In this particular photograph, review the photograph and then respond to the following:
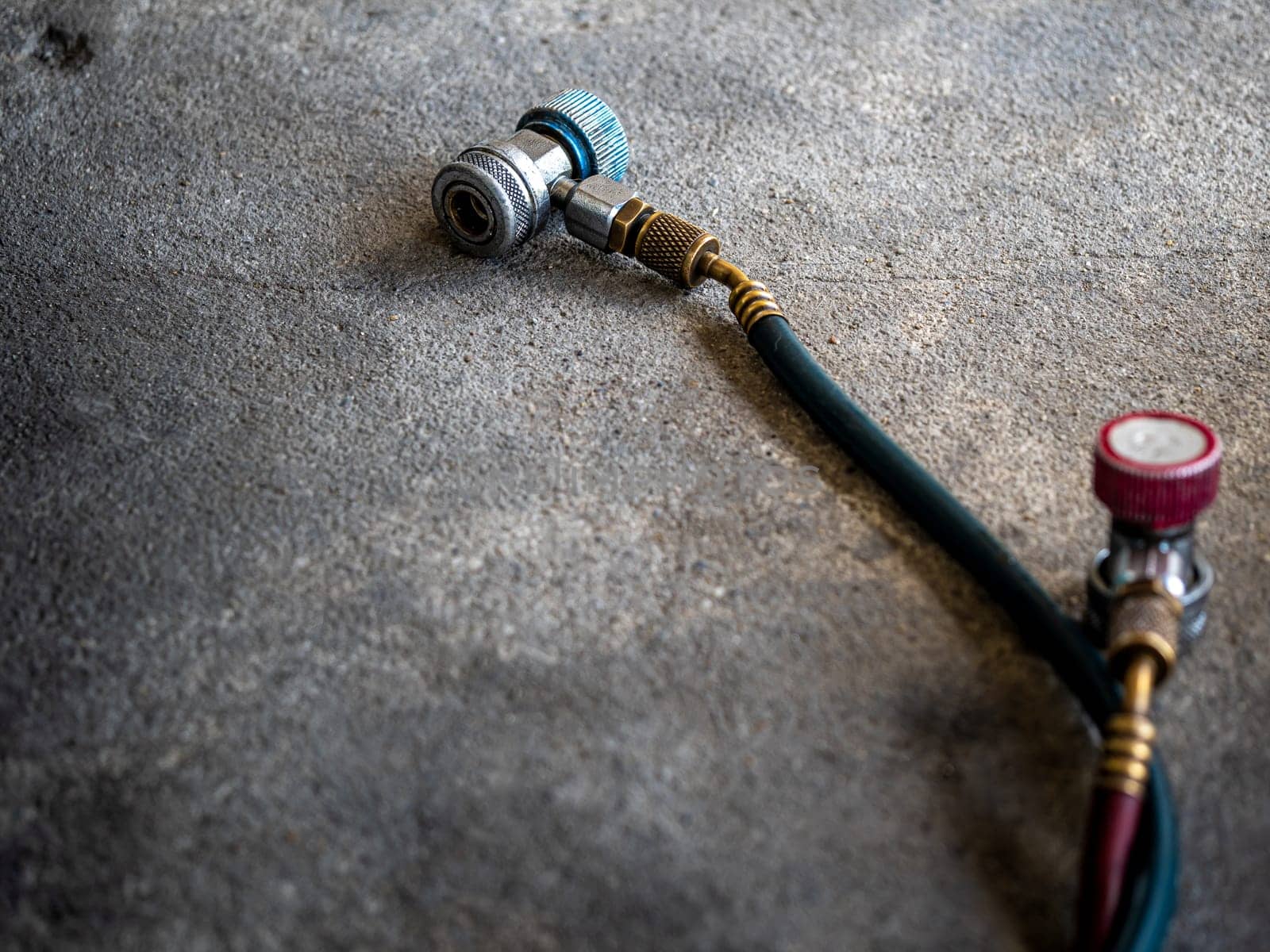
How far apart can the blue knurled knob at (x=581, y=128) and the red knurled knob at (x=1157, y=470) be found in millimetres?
919

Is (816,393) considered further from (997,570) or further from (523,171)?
(523,171)

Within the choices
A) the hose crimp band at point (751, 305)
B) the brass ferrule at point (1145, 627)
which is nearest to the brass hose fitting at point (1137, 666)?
the brass ferrule at point (1145, 627)

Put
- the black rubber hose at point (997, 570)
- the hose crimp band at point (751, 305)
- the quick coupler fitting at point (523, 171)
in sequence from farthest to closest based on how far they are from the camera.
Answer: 1. the quick coupler fitting at point (523, 171)
2. the hose crimp band at point (751, 305)
3. the black rubber hose at point (997, 570)

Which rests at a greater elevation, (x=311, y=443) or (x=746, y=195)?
(x=746, y=195)

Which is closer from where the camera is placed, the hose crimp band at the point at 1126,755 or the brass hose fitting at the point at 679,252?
the hose crimp band at the point at 1126,755

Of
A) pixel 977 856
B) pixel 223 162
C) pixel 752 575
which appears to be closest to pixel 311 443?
pixel 752 575

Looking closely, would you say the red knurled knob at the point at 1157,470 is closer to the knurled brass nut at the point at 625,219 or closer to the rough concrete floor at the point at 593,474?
the rough concrete floor at the point at 593,474

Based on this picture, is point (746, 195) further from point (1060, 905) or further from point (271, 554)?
point (1060, 905)

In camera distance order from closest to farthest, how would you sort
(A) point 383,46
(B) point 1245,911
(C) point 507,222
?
(B) point 1245,911 → (C) point 507,222 → (A) point 383,46

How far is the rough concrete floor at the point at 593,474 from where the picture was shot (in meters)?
1.05

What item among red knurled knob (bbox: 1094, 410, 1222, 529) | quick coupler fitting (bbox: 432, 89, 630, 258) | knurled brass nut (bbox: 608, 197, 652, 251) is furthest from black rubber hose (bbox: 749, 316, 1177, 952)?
quick coupler fitting (bbox: 432, 89, 630, 258)

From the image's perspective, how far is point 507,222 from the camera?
1650mm

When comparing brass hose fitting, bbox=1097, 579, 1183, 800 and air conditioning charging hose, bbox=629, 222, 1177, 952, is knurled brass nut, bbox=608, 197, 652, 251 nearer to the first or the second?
air conditioning charging hose, bbox=629, 222, 1177, 952

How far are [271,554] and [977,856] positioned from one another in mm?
797
